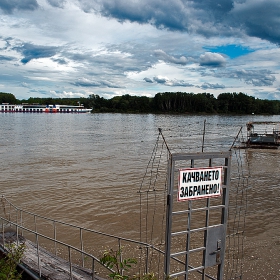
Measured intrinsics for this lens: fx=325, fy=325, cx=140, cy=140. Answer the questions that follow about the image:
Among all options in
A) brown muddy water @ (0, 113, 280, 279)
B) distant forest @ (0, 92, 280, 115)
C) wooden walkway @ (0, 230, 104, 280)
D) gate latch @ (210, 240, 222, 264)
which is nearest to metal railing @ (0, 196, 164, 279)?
wooden walkway @ (0, 230, 104, 280)

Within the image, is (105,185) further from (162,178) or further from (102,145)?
(102,145)

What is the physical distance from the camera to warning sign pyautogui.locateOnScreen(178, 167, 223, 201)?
5918mm

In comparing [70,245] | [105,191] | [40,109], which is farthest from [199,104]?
[70,245]

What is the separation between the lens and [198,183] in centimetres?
614

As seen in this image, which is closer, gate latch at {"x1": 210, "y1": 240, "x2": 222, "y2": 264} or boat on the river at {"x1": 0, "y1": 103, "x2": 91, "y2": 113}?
gate latch at {"x1": 210, "y1": 240, "x2": 222, "y2": 264}

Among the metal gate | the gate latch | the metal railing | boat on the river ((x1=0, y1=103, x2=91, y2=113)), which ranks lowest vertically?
the metal railing

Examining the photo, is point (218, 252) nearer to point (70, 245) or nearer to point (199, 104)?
point (70, 245)

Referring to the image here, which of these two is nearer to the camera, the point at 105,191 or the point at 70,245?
the point at 70,245

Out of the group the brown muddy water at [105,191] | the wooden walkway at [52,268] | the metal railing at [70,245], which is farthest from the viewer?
the brown muddy water at [105,191]

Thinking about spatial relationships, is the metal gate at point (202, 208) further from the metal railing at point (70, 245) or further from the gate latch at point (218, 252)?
the metal railing at point (70, 245)

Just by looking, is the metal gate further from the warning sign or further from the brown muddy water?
the brown muddy water

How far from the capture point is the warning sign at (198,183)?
592cm

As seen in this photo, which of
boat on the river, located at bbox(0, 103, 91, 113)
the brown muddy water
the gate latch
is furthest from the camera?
boat on the river, located at bbox(0, 103, 91, 113)

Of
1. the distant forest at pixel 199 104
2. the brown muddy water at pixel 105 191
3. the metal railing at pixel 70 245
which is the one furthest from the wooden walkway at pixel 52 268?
the distant forest at pixel 199 104
